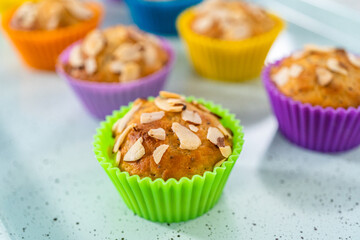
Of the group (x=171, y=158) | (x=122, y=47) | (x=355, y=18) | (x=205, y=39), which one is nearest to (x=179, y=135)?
(x=171, y=158)

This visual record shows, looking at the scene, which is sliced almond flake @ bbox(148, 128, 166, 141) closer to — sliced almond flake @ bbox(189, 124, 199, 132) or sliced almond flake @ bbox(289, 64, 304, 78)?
sliced almond flake @ bbox(189, 124, 199, 132)

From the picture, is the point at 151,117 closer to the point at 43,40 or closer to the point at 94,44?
the point at 94,44

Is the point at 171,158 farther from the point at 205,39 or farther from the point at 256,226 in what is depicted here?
the point at 205,39

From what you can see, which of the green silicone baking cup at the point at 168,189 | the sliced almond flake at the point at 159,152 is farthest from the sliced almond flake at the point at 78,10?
the sliced almond flake at the point at 159,152

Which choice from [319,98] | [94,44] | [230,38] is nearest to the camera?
[319,98]

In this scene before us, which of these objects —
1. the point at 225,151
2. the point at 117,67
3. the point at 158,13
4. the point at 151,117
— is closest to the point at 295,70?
the point at 225,151

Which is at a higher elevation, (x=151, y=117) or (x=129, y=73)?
(x=151, y=117)
